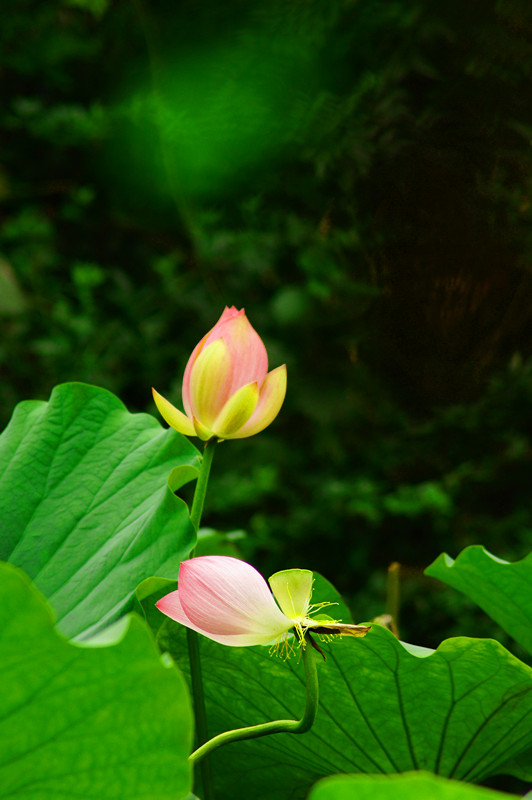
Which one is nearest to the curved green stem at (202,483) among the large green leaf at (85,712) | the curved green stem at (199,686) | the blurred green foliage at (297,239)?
the curved green stem at (199,686)

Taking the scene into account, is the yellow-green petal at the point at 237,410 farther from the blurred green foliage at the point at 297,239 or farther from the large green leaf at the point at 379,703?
the blurred green foliage at the point at 297,239

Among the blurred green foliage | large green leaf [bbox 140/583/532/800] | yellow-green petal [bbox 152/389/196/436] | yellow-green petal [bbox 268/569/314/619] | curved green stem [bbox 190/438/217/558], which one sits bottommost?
large green leaf [bbox 140/583/532/800]

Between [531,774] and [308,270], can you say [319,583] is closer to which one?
[531,774]

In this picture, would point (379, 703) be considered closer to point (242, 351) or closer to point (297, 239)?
point (242, 351)

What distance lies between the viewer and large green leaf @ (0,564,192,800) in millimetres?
207

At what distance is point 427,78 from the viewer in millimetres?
997

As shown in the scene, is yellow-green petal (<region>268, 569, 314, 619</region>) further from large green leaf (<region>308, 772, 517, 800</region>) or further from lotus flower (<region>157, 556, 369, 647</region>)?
large green leaf (<region>308, 772, 517, 800</region>)

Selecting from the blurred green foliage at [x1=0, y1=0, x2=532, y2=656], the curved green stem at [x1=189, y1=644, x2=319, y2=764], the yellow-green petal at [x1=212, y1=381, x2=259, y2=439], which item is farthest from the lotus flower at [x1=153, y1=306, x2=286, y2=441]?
the blurred green foliage at [x1=0, y1=0, x2=532, y2=656]

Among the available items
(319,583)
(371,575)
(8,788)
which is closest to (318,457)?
(371,575)

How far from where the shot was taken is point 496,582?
1.26 ft

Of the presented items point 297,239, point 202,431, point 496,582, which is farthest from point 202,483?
point 297,239

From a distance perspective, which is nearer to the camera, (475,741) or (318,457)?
(475,741)

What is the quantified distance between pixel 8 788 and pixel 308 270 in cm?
125

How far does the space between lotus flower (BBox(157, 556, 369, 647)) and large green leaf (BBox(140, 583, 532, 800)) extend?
56 millimetres
